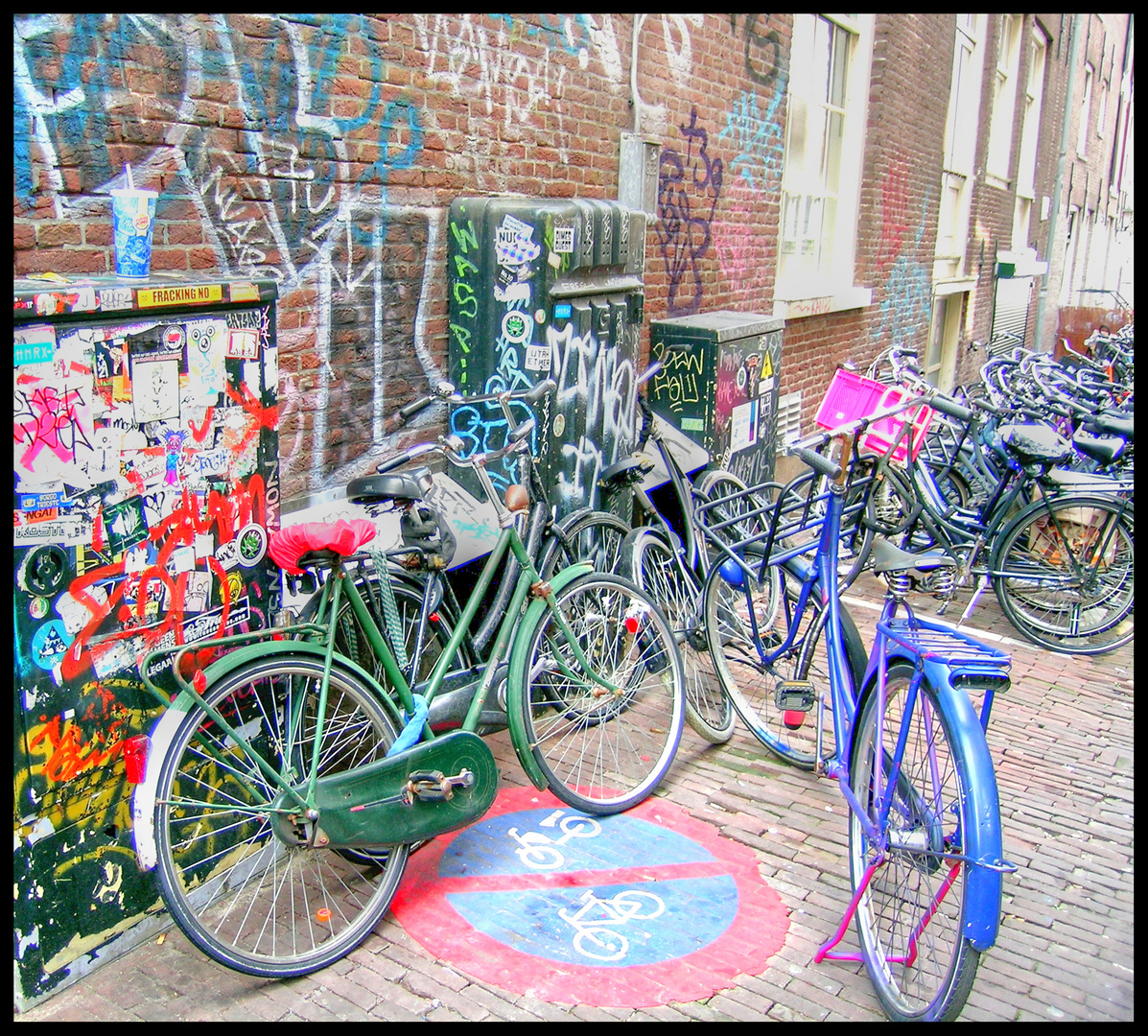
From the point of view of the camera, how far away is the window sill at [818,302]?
26.8ft

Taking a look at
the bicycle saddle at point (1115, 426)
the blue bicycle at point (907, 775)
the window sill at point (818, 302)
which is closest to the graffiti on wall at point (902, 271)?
the window sill at point (818, 302)

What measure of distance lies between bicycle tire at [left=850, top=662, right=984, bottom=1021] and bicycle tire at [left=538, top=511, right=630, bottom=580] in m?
1.32

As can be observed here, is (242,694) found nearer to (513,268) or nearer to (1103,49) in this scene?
(513,268)

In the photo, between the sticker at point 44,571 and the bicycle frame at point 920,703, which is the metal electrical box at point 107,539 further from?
the bicycle frame at point 920,703

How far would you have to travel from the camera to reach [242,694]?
3.09 metres

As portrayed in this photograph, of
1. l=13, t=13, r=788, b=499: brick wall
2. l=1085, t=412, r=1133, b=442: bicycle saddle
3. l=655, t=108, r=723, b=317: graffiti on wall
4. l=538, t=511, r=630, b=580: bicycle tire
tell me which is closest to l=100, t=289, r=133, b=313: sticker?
l=13, t=13, r=788, b=499: brick wall

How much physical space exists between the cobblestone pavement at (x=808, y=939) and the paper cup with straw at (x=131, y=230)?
1.91 m

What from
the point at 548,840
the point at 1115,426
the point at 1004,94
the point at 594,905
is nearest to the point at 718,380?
the point at 1115,426

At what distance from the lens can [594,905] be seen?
130 inches

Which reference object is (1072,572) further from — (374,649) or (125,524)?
(125,524)

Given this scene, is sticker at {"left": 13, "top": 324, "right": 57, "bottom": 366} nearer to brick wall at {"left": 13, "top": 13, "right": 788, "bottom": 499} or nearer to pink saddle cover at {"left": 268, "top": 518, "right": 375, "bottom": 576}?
brick wall at {"left": 13, "top": 13, "right": 788, "bottom": 499}

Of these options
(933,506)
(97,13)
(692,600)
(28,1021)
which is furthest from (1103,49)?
(28,1021)

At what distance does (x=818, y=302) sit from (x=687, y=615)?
4.85m

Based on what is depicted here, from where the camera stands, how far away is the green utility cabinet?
14.4ft
